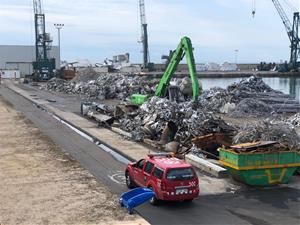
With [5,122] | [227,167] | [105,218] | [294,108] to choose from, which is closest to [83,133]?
[5,122]

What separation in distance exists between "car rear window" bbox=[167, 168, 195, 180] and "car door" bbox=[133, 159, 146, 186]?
1622 millimetres

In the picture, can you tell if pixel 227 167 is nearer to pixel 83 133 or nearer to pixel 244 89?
pixel 83 133

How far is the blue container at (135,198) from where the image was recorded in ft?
49.5

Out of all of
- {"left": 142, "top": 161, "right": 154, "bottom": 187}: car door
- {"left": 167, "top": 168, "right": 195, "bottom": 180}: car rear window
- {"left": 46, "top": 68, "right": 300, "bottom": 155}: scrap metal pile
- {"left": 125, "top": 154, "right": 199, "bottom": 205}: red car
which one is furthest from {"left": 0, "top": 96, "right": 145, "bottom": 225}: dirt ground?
{"left": 46, "top": 68, "right": 300, "bottom": 155}: scrap metal pile

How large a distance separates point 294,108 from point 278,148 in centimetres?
2938

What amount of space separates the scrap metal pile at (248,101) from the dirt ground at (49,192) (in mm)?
21570

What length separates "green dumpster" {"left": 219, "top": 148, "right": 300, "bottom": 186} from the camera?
60.0 feet

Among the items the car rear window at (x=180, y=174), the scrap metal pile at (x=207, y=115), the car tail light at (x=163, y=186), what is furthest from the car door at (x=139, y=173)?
the scrap metal pile at (x=207, y=115)

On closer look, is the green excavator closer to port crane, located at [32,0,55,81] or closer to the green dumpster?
the green dumpster

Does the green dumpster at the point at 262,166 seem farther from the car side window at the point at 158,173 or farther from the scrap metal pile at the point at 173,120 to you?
the scrap metal pile at the point at 173,120

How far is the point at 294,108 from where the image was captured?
155 ft

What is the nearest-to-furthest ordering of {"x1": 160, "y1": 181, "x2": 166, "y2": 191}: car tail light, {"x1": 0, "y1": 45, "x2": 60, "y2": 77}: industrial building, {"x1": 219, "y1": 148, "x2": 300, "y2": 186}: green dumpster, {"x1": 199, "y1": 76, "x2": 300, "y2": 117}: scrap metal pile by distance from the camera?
{"x1": 160, "y1": 181, "x2": 166, "y2": 191}: car tail light → {"x1": 219, "y1": 148, "x2": 300, "y2": 186}: green dumpster → {"x1": 199, "y1": 76, "x2": 300, "y2": 117}: scrap metal pile → {"x1": 0, "y1": 45, "x2": 60, "y2": 77}: industrial building

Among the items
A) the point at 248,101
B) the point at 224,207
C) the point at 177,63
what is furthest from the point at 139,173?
the point at 248,101

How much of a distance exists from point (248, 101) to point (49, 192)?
30225 millimetres
